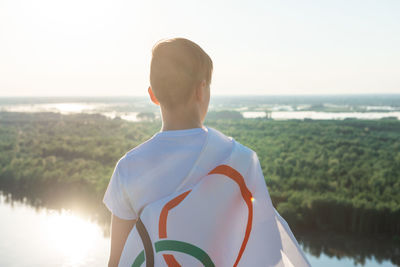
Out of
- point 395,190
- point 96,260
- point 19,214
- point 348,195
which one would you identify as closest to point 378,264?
point 348,195

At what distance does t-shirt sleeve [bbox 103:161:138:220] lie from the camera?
3.50ft

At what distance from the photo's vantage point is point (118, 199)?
3.54 feet

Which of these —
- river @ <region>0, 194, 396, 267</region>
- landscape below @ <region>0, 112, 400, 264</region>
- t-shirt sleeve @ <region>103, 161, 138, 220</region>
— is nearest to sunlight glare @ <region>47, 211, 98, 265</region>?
river @ <region>0, 194, 396, 267</region>

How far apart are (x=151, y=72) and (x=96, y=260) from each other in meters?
13.3

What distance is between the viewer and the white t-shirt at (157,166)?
105 cm

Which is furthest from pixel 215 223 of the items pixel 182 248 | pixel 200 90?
pixel 200 90

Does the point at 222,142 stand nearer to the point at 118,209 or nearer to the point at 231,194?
the point at 231,194

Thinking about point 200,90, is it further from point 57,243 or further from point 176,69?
point 57,243

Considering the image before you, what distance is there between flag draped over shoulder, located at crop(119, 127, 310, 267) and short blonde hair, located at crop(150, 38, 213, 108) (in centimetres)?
14

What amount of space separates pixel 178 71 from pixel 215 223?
0.43 meters

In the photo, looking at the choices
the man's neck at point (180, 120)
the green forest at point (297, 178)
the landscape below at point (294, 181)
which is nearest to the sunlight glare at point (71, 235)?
the landscape below at point (294, 181)

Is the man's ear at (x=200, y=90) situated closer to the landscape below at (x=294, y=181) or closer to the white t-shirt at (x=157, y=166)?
the white t-shirt at (x=157, y=166)

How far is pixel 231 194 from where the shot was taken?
3.43 ft

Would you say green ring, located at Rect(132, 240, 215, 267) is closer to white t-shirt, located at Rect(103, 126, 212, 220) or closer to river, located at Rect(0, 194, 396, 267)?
white t-shirt, located at Rect(103, 126, 212, 220)
